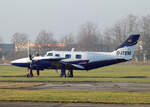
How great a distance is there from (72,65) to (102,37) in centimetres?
10037

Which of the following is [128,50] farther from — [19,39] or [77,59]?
[19,39]

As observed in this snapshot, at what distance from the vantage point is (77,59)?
40125 millimetres

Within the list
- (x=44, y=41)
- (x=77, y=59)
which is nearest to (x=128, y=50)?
(x=77, y=59)

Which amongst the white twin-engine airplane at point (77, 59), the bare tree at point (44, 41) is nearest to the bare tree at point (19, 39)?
the bare tree at point (44, 41)

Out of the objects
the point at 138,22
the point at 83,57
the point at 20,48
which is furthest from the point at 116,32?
the point at 83,57

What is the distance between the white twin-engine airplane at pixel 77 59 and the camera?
130ft

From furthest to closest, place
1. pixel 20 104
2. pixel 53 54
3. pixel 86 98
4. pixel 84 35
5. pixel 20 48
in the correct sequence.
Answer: pixel 84 35
pixel 20 48
pixel 53 54
pixel 86 98
pixel 20 104

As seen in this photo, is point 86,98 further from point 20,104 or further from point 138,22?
point 138,22

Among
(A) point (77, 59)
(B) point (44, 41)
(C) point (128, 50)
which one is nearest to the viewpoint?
(A) point (77, 59)

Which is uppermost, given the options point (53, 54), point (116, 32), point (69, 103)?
point (116, 32)

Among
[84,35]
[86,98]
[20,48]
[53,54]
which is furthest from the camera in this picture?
[84,35]

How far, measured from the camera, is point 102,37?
13938cm

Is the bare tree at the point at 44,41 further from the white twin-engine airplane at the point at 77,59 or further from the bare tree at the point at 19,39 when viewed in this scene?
the white twin-engine airplane at the point at 77,59

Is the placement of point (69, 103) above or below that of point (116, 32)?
below
